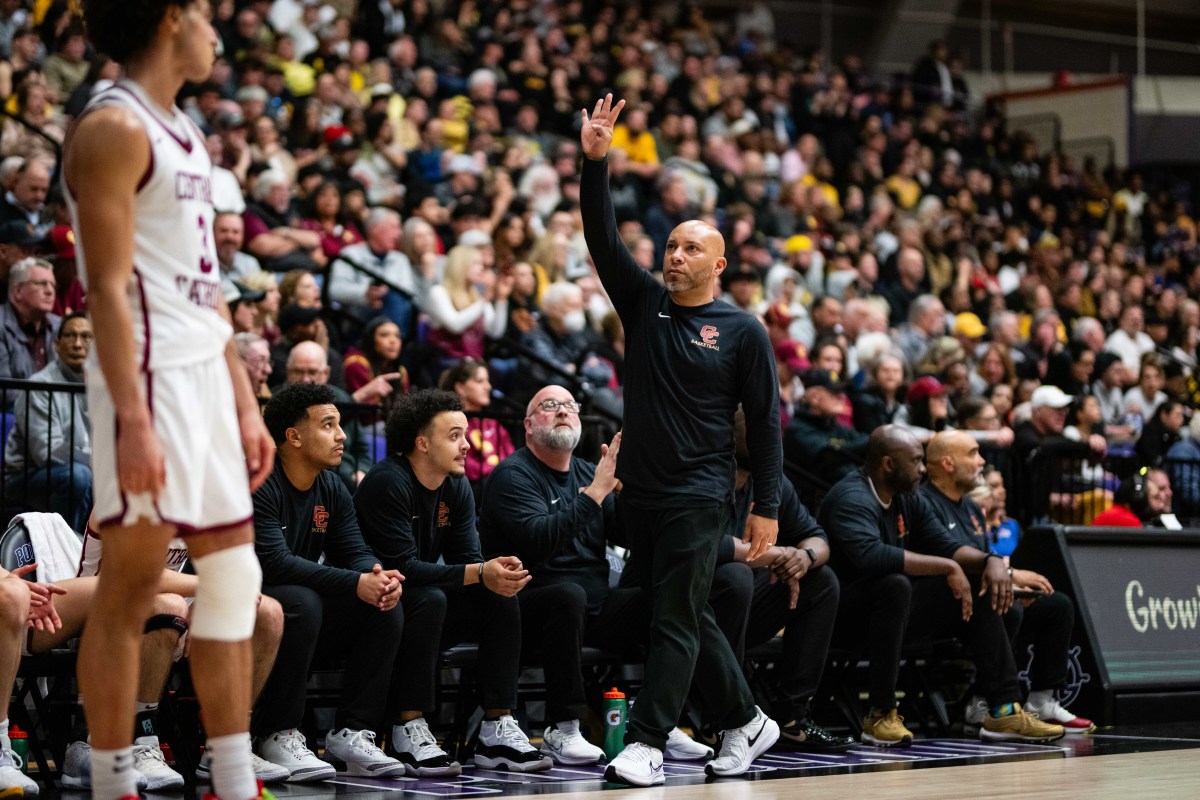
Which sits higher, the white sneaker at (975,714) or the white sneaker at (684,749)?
the white sneaker at (684,749)

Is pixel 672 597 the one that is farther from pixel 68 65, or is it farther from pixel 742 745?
pixel 68 65

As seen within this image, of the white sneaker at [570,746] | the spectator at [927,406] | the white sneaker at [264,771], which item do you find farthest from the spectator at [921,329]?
the white sneaker at [264,771]

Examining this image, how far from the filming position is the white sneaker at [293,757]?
17.9 ft

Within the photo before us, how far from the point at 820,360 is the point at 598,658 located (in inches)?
173

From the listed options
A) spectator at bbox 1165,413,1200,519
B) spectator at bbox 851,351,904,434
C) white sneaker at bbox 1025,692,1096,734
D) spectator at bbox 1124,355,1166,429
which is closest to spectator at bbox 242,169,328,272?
spectator at bbox 851,351,904,434

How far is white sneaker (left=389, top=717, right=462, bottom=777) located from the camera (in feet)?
19.0

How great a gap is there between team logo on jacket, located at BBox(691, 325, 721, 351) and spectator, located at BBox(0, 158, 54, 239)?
4.62 m

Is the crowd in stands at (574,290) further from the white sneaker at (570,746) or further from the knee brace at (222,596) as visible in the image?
the knee brace at (222,596)

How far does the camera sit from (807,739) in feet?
22.1

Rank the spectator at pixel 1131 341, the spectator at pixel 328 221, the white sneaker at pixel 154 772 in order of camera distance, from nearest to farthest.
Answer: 1. the white sneaker at pixel 154 772
2. the spectator at pixel 328 221
3. the spectator at pixel 1131 341

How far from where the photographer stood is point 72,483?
21.3 ft

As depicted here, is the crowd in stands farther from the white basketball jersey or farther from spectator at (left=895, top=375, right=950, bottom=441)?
the white basketball jersey

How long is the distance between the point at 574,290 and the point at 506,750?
493cm

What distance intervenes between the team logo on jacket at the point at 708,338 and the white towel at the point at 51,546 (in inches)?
94.0
